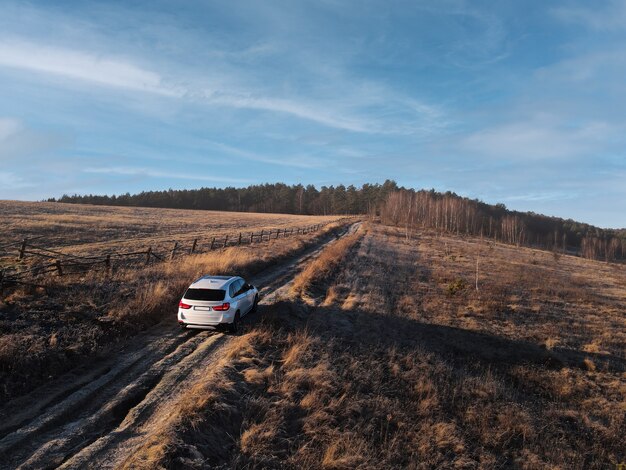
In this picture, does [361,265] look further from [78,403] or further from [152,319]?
[78,403]

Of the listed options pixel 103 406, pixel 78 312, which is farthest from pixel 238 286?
pixel 103 406

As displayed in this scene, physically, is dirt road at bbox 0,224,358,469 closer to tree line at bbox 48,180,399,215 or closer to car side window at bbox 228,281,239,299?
car side window at bbox 228,281,239,299

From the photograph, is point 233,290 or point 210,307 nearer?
point 210,307

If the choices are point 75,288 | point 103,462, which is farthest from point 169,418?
point 75,288

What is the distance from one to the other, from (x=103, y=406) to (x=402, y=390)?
780 centimetres

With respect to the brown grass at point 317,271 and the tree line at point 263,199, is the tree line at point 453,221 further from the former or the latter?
the brown grass at point 317,271

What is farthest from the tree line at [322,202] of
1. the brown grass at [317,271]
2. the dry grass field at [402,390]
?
the dry grass field at [402,390]

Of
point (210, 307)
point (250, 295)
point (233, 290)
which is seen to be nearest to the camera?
point (210, 307)

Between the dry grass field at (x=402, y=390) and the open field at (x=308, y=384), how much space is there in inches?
1.9

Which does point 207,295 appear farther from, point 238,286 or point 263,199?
point 263,199

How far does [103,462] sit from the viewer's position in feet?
23.2

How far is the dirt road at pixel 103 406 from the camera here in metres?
7.23

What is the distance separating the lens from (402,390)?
11.8 metres

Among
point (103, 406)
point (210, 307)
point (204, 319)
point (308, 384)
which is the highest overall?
point (210, 307)
